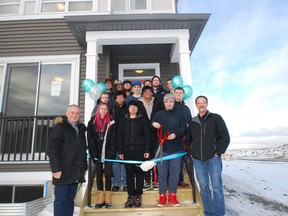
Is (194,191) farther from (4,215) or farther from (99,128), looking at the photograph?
(4,215)

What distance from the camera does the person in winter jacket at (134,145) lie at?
123 inches

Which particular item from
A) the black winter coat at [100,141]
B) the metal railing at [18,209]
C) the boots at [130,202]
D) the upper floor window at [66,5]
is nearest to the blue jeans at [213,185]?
the boots at [130,202]

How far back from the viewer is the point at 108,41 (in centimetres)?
538

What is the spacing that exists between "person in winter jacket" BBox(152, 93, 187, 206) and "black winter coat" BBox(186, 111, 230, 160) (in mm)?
194

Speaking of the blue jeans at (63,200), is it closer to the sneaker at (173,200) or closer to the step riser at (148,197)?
the step riser at (148,197)

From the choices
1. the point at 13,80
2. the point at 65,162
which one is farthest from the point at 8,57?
the point at 65,162

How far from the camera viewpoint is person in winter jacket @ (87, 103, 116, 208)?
10.3ft

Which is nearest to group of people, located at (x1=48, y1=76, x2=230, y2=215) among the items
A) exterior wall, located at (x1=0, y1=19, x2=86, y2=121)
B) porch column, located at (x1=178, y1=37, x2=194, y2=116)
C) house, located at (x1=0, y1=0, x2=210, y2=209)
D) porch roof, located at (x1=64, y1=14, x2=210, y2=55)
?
porch column, located at (x1=178, y1=37, x2=194, y2=116)

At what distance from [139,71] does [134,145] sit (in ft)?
15.0

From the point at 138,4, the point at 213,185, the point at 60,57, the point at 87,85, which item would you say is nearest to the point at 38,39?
the point at 60,57

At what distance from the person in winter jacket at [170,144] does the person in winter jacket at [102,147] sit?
715 mm

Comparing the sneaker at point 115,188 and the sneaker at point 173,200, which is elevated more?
the sneaker at point 115,188

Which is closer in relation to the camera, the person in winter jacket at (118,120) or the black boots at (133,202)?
the black boots at (133,202)

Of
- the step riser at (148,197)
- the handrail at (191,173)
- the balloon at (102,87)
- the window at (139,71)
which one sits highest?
the window at (139,71)
